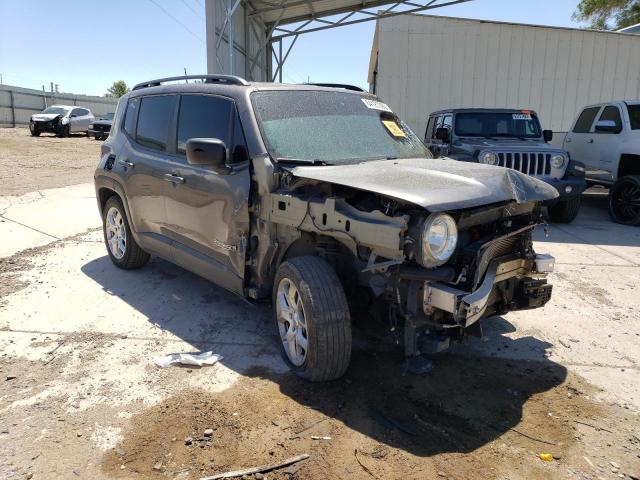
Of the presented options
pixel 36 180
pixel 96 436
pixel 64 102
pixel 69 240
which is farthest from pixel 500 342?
pixel 64 102

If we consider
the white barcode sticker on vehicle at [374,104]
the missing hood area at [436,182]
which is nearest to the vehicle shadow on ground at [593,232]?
the white barcode sticker on vehicle at [374,104]

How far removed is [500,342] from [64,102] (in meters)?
39.9

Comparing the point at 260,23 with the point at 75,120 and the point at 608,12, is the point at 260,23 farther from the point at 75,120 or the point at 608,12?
the point at 608,12

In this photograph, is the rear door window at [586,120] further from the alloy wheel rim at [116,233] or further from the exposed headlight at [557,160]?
the alloy wheel rim at [116,233]

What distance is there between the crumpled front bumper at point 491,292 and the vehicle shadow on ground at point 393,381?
49 cm

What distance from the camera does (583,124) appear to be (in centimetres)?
1062

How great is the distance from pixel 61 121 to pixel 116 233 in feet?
80.6

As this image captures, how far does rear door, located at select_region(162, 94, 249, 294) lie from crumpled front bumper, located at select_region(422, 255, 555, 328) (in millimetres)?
1486

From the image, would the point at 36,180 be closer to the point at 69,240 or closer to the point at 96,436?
the point at 69,240

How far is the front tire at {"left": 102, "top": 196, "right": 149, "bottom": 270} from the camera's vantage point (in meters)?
5.46

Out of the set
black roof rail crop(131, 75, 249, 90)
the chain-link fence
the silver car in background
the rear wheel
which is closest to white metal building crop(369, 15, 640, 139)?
the rear wheel

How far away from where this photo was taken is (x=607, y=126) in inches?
373

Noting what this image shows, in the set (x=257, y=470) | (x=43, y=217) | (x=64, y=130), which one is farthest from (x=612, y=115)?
(x=64, y=130)

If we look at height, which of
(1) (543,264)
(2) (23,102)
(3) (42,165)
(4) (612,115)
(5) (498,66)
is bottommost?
(3) (42,165)
